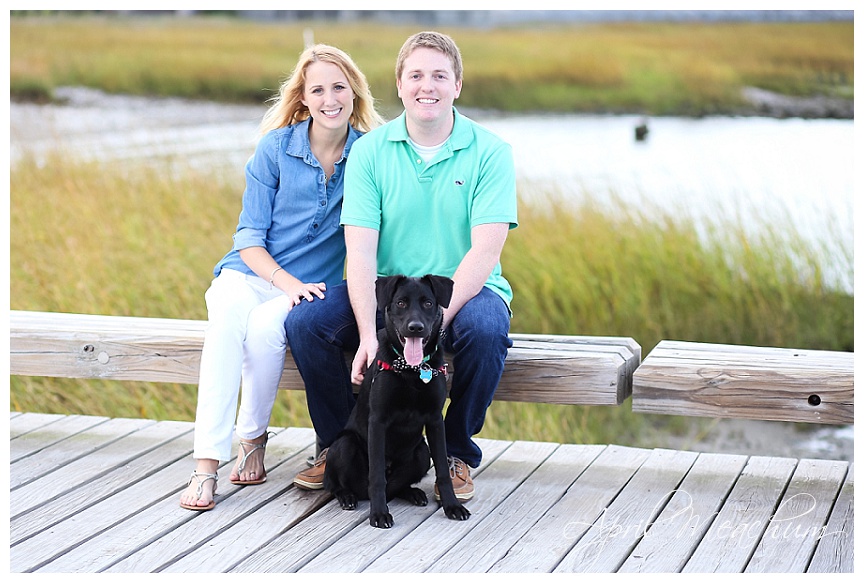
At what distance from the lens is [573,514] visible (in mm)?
2787

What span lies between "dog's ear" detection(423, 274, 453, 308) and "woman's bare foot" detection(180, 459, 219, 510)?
0.84 metres

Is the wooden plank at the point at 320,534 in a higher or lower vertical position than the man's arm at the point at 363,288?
lower

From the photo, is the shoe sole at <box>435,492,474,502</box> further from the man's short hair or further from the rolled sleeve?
the man's short hair

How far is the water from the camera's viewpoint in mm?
5609

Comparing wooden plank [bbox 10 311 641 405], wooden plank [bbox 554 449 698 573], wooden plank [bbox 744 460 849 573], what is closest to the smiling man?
wooden plank [bbox 10 311 641 405]

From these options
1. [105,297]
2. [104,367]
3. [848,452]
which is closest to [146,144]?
[105,297]

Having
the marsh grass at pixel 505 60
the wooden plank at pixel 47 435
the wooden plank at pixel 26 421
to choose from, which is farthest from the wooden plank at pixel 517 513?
the marsh grass at pixel 505 60

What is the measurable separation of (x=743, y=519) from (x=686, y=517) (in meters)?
0.16

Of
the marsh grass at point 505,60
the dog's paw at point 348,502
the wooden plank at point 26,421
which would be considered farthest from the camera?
the marsh grass at point 505,60

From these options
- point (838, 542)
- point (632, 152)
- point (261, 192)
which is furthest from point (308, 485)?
point (632, 152)

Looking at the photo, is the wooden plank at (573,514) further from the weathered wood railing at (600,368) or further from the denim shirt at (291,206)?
the denim shirt at (291,206)

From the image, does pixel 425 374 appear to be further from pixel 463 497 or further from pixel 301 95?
pixel 301 95

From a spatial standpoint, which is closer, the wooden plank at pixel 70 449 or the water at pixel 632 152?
the wooden plank at pixel 70 449

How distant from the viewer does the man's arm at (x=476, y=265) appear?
9.25 feet
